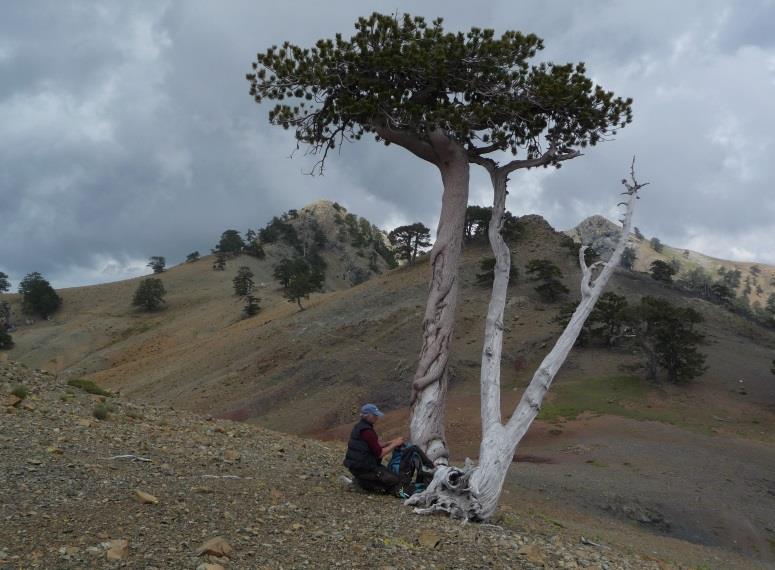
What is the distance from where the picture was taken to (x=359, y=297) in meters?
43.4

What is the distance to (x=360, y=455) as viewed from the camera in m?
7.44

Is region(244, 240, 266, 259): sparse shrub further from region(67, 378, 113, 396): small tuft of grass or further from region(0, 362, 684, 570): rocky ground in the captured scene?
region(0, 362, 684, 570): rocky ground

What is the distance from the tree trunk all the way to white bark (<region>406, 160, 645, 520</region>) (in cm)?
68

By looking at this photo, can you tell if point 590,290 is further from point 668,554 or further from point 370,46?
point 370,46

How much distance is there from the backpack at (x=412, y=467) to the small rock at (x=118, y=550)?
3.94 meters

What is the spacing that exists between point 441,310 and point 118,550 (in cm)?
626

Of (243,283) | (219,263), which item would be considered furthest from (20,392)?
(219,263)

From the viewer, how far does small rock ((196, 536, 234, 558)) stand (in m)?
4.54

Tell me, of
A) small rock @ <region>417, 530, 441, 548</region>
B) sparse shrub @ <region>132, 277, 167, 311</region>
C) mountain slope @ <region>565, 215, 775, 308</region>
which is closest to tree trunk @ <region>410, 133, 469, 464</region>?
small rock @ <region>417, 530, 441, 548</region>

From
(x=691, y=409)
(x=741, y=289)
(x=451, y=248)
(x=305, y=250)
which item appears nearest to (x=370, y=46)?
(x=451, y=248)

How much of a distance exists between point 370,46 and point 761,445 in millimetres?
A: 16578

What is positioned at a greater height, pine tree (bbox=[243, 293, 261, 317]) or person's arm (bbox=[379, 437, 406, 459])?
pine tree (bbox=[243, 293, 261, 317])

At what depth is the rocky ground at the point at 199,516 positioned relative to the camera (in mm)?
4559

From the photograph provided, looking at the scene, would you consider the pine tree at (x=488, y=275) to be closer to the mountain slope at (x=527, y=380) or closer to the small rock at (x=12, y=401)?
the mountain slope at (x=527, y=380)
